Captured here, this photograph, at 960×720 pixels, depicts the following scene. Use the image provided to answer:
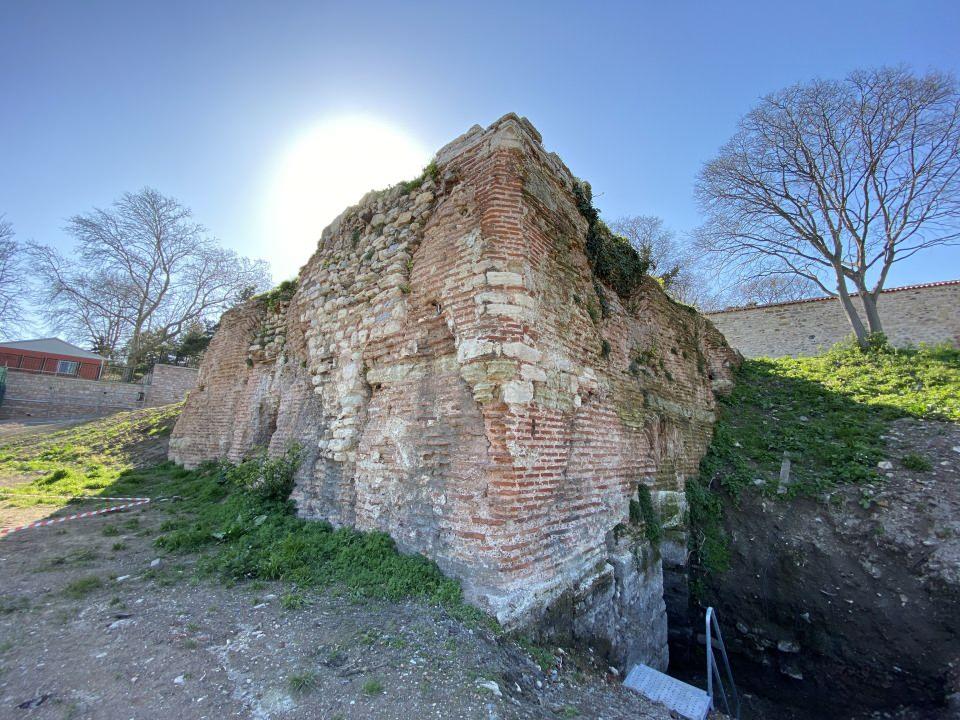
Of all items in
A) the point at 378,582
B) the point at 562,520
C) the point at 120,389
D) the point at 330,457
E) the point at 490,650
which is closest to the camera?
the point at 490,650

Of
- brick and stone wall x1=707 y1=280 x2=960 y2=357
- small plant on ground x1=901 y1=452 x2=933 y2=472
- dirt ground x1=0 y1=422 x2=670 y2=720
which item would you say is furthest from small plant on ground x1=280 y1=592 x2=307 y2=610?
brick and stone wall x1=707 y1=280 x2=960 y2=357

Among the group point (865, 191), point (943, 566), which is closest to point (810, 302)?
point (865, 191)

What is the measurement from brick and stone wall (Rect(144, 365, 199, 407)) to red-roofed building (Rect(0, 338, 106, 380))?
342 inches

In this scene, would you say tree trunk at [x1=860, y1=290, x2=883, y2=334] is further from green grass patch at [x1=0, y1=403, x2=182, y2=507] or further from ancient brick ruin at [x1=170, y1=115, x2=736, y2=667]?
green grass patch at [x1=0, y1=403, x2=182, y2=507]

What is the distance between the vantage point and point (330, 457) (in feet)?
17.4

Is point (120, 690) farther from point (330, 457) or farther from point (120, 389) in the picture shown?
point (120, 389)

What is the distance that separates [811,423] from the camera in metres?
8.02

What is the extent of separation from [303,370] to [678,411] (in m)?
6.28

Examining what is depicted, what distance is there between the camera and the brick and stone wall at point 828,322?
1520 centimetres

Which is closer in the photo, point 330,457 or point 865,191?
point 330,457

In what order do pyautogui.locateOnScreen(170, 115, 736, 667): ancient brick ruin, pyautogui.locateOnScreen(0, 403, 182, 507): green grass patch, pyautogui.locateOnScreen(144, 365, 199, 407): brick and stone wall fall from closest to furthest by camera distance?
pyautogui.locateOnScreen(170, 115, 736, 667): ancient brick ruin → pyautogui.locateOnScreen(0, 403, 182, 507): green grass patch → pyautogui.locateOnScreen(144, 365, 199, 407): brick and stone wall

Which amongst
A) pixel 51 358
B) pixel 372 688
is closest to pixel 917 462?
pixel 372 688

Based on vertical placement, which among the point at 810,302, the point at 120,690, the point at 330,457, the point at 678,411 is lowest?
the point at 120,690

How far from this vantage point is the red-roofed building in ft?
80.6
